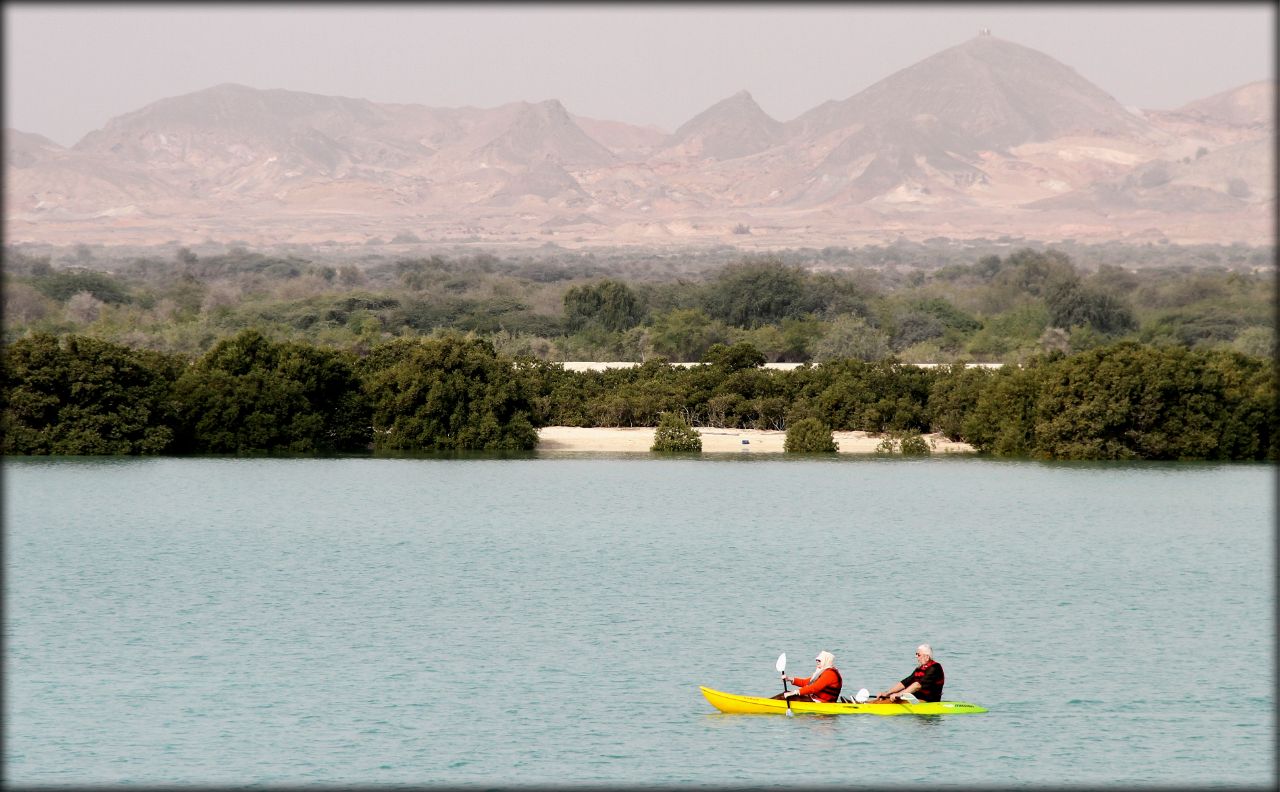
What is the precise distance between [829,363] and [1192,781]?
47770 mm

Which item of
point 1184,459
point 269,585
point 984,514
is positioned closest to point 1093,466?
point 1184,459

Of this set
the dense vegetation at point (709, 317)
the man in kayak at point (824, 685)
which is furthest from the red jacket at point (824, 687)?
the dense vegetation at point (709, 317)

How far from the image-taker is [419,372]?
63656 mm

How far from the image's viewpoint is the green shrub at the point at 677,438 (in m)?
65.4

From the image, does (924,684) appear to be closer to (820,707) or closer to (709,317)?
(820,707)

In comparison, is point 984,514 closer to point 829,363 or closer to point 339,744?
point 829,363

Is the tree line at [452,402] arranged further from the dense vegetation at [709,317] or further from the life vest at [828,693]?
the life vest at [828,693]

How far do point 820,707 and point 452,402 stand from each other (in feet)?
131

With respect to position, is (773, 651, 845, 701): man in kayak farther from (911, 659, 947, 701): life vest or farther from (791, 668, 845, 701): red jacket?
(911, 659, 947, 701): life vest

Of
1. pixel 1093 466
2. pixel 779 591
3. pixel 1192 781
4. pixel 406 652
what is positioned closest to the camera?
pixel 1192 781

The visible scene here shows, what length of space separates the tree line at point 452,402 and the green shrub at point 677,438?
4308 millimetres

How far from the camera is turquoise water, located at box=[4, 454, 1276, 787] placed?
24.5m

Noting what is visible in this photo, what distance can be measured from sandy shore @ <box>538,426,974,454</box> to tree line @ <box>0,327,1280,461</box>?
594mm

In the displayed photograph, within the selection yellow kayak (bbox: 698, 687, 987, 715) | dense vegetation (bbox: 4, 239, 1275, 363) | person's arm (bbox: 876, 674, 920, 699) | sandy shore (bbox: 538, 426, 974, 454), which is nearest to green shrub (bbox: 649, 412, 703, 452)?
sandy shore (bbox: 538, 426, 974, 454)
